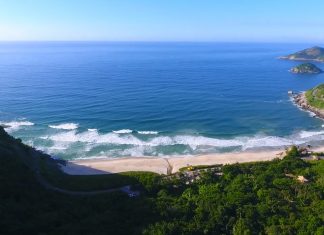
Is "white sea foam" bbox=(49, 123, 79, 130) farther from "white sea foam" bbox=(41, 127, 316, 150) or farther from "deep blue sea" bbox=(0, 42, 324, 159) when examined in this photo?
"white sea foam" bbox=(41, 127, 316, 150)

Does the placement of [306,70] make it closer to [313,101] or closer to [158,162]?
[313,101]

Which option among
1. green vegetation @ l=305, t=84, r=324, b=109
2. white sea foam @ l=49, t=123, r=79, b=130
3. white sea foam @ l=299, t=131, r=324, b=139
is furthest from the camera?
green vegetation @ l=305, t=84, r=324, b=109

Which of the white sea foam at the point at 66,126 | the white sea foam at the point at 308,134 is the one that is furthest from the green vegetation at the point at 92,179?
the white sea foam at the point at 308,134

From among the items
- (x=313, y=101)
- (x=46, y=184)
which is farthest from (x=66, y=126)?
(x=313, y=101)

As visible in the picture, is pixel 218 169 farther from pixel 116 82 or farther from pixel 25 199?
pixel 116 82

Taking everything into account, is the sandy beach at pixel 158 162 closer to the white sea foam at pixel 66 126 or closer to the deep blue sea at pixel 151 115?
the deep blue sea at pixel 151 115

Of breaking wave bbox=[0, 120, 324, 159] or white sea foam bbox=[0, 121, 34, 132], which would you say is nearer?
breaking wave bbox=[0, 120, 324, 159]

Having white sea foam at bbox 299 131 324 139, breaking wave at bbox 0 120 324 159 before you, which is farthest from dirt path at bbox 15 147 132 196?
white sea foam at bbox 299 131 324 139

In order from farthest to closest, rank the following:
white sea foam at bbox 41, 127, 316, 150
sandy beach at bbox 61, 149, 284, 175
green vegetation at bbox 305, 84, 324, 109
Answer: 1. green vegetation at bbox 305, 84, 324, 109
2. white sea foam at bbox 41, 127, 316, 150
3. sandy beach at bbox 61, 149, 284, 175
